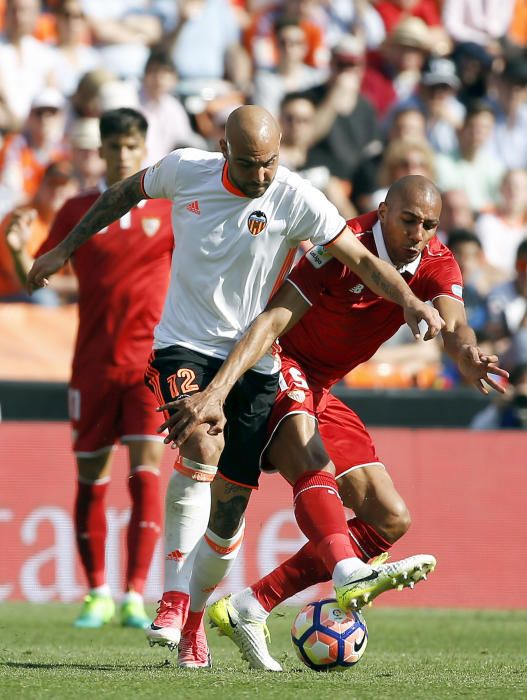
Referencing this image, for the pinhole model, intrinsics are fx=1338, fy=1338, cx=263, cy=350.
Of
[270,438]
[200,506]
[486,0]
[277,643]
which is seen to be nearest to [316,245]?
[270,438]

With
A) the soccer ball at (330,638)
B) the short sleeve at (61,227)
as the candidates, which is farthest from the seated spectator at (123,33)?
the soccer ball at (330,638)

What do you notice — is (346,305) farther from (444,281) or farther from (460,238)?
(460,238)

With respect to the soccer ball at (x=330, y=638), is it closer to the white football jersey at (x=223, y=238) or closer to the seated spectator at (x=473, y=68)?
the white football jersey at (x=223, y=238)

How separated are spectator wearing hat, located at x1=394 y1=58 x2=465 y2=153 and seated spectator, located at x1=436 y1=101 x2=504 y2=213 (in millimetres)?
126

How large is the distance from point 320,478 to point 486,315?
633cm

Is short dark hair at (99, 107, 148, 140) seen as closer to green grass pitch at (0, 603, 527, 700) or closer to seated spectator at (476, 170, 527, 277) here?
green grass pitch at (0, 603, 527, 700)

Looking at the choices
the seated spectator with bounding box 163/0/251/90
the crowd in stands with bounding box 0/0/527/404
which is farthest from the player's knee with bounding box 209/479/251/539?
the seated spectator with bounding box 163/0/251/90

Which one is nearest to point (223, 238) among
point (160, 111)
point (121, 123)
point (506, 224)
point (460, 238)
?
point (121, 123)

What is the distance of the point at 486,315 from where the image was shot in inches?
467

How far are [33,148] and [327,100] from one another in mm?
3273

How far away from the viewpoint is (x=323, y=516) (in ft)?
18.7

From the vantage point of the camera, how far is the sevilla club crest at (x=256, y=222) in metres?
5.75

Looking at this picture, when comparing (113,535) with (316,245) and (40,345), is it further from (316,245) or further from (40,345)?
(316,245)

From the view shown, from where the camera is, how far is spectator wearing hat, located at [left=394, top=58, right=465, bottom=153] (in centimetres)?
1481
